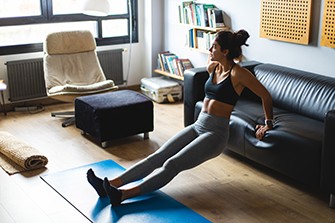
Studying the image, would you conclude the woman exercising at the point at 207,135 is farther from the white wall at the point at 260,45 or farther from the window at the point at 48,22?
the window at the point at 48,22

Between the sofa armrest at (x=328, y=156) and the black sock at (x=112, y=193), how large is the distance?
4.42ft

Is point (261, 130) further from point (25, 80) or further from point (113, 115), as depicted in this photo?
point (25, 80)

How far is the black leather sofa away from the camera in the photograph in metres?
3.40

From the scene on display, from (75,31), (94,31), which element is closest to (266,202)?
(75,31)

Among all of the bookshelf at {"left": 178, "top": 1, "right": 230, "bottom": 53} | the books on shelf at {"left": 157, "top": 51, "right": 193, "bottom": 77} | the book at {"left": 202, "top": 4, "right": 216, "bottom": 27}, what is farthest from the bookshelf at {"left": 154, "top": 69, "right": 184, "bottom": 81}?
the book at {"left": 202, "top": 4, "right": 216, "bottom": 27}

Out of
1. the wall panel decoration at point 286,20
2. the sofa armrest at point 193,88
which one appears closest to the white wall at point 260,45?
the wall panel decoration at point 286,20

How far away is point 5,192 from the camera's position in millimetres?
3689

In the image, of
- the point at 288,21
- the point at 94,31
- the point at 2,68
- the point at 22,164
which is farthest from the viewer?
the point at 94,31

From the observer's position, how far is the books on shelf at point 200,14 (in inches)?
214

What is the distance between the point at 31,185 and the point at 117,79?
9.12ft

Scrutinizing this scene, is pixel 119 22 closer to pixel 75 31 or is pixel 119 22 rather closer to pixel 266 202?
pixel 75 31

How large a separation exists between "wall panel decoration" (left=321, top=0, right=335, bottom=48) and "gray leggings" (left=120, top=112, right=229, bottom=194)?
1.34 meters

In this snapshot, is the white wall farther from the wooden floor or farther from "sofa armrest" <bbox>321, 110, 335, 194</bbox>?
"sofa armrest" <bbox>321, 110, 335, 194</bbox>

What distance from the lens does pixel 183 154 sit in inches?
136
